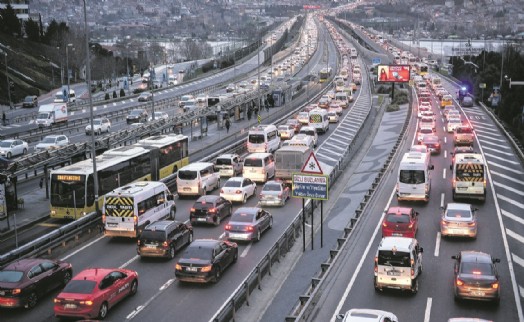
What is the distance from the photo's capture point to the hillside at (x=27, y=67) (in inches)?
3816

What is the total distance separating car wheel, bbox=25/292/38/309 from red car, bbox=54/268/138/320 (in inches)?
66.6

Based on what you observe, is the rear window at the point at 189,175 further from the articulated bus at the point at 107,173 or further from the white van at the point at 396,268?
the white van at the point at 396,268

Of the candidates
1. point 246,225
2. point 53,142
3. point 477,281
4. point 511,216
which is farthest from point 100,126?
point 477,281

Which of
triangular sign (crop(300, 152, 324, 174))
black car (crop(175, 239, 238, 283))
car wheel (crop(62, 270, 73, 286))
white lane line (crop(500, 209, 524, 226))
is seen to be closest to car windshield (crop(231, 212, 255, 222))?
triangular sign (crop(300, 152, 324, 174))

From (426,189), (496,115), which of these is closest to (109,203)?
(426,189)

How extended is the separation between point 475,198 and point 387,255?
1547 cm

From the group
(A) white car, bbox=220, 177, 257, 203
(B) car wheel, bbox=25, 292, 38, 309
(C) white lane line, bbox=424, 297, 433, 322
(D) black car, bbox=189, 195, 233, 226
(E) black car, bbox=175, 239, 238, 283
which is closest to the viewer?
(C) white lane line, bbox=424, 297, 433, 322

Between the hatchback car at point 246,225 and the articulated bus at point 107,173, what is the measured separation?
7519 millimetres

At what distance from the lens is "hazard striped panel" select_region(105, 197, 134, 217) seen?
1162 inches

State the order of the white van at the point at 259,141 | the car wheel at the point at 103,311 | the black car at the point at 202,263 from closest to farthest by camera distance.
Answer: the car wheel at the point at 103,311 → the black car at the point at 202,263 → the white van at the point at 259,141

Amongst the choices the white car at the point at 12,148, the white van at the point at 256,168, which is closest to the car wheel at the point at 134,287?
the white van at the point at 256,168

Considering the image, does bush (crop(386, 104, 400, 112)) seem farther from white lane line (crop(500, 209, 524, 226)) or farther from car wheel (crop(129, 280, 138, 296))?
car wheel (crop(129, 280, 138, 296))

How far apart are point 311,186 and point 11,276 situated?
39.7 ft

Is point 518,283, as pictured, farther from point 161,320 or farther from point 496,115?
point 496,115
